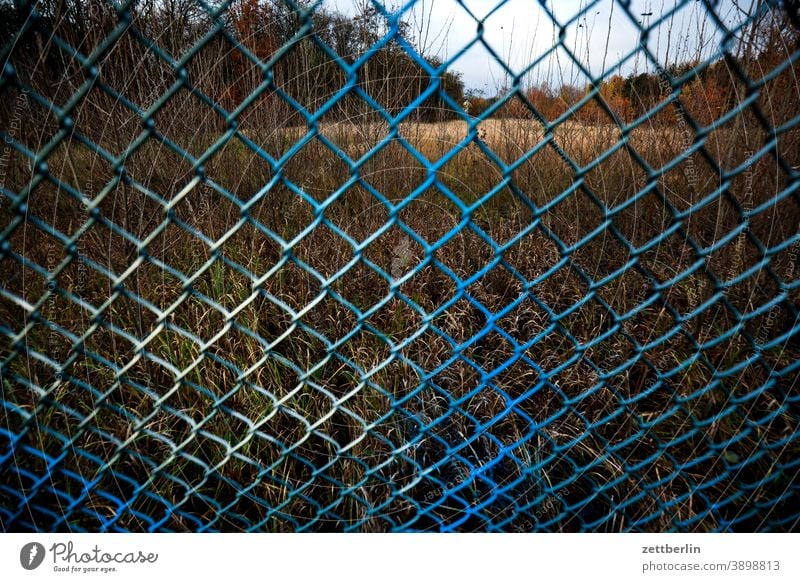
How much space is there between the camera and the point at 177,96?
6.91ft

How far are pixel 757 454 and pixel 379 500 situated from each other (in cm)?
83

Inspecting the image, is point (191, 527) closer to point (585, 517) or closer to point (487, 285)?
point (585, 517)

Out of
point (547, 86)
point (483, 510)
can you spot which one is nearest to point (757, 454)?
point (483, 510)

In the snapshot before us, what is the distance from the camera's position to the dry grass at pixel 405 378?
1.07 metres

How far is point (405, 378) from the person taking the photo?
148 cm
